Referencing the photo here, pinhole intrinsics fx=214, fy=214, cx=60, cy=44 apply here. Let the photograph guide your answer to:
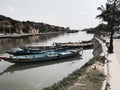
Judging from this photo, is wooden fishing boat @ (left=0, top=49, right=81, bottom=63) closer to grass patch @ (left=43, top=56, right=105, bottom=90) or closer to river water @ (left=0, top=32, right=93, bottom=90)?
river water @ (left=0, top=32, right=93, bottom=90)

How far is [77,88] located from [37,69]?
50.4 feet

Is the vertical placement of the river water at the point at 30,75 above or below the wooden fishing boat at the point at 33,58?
below

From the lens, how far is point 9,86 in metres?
17.9

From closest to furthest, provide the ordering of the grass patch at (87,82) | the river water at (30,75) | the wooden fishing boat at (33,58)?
the grass patch at (87,82)
the river water at (30,75)
the wooden fishing boat at (33,58)

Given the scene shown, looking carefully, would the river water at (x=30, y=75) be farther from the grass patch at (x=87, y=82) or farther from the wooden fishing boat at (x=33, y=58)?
the grass patch at (x=87, y=82)

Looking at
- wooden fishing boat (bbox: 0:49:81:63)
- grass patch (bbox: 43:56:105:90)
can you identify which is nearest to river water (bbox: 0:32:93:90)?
wooden fishing boat (bbox: 0:49:81:63)

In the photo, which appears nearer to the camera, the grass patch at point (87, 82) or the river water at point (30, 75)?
the grass patch at point (87, 82)

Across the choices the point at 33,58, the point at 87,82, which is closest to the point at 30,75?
the point at 33,58

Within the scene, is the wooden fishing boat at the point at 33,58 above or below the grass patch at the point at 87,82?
below

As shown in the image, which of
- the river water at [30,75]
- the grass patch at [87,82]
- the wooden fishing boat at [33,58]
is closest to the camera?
the grass patch at [87,82]

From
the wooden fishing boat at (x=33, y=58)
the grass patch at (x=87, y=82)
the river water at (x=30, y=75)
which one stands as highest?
the grass patch at (x=87, y=82)

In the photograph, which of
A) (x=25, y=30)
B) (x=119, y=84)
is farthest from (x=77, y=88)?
(x=25, y=30)

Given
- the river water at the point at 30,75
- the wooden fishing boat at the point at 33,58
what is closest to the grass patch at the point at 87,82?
the river water at the point at 30,75

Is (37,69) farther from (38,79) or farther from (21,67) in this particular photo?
(38,79)
